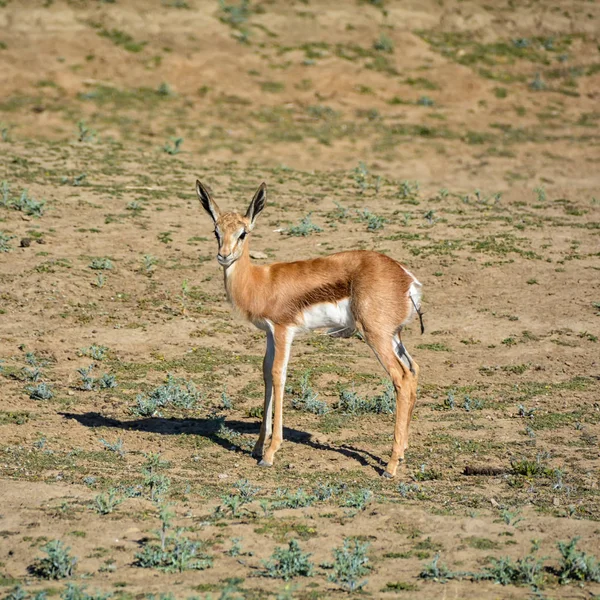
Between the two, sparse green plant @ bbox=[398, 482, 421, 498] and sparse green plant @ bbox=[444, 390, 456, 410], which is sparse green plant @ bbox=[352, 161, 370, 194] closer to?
sparse green plant @ bbox=[444, 390, 456, 410]

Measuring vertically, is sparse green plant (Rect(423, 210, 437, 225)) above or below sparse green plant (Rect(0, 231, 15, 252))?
above

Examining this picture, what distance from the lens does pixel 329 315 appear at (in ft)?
32.9

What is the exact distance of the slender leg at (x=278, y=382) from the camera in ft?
32.0

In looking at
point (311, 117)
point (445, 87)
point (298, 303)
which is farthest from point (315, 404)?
point (445, 87)

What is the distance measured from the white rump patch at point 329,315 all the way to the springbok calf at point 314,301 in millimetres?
10

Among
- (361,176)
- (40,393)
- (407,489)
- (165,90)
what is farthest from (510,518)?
(165,90)

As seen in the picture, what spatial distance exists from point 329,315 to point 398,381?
96 centimetres

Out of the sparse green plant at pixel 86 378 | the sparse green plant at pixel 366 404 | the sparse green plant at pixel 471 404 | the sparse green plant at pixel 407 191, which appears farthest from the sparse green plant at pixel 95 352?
the sparse green plant at pixel 407 191

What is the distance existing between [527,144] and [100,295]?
1225 centimetres

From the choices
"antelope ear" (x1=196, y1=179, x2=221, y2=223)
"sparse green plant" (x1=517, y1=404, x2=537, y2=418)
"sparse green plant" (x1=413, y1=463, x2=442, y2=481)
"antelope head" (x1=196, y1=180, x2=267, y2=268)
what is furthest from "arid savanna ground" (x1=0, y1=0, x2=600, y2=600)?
"antelope ear" (x1=196, y1=179, x2=221, y2=223)

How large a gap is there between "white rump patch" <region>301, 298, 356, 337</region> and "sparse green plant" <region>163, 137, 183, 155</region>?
11.2 metres

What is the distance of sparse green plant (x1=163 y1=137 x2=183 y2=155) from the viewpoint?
2047cm

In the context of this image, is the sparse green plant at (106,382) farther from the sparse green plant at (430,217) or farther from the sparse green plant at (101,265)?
the sparse green plant at (430,217)

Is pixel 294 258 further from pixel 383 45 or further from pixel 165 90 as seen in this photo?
pixel 383 45
